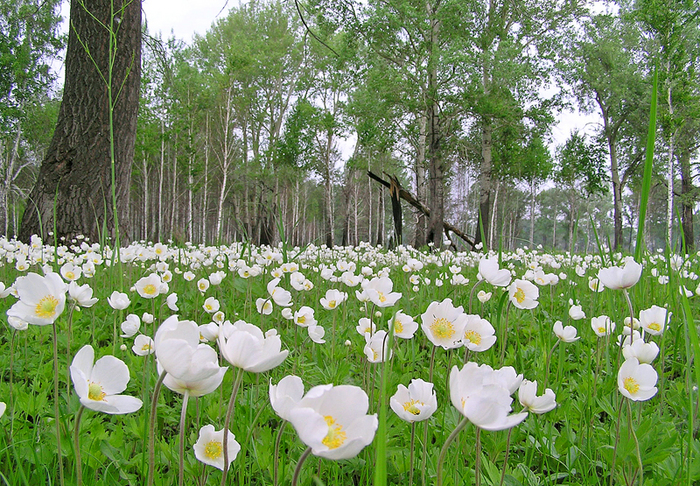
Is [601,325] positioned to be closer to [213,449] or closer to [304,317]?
[304,317]

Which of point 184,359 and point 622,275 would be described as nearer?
point 184,359

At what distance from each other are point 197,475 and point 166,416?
42cm

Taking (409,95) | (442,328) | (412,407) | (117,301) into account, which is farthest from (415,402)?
(409,95)

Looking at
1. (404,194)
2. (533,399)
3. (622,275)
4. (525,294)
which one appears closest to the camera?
(533,399)

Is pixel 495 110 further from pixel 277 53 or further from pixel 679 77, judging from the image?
pixel 277 53

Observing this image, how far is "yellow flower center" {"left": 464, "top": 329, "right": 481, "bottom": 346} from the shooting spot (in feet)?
3.95

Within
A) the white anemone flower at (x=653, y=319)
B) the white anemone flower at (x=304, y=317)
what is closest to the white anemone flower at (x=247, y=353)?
the white anemone flower at (x=304, y=317)

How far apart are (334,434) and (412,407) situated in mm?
371

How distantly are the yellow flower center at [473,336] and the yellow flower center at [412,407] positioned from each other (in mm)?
348

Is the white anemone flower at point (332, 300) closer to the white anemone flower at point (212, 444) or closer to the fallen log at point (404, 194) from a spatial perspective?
the white anemone flower at point (212, 444)

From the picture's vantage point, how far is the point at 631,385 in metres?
1.04

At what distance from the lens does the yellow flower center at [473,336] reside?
120 cm

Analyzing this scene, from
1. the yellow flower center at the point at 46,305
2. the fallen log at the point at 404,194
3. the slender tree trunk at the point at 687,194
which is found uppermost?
the slender tree trunk at the point at 687,194

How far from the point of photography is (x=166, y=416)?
1482 millimetres
